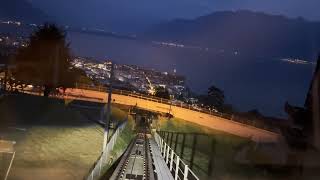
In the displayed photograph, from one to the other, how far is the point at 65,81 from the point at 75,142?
1088 inches

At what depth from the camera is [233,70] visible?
436ft

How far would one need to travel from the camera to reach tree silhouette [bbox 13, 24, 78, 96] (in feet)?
164

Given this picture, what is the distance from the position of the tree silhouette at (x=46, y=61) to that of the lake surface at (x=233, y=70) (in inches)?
127

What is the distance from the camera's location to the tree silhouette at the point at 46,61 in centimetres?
5012

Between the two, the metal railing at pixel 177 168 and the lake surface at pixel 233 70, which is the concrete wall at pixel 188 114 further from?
the metal railing at pixel 177 168

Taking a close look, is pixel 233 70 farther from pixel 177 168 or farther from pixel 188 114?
pixel 177 168

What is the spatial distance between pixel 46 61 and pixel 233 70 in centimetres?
8638

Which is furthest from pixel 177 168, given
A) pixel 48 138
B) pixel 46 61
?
pixel 46 61

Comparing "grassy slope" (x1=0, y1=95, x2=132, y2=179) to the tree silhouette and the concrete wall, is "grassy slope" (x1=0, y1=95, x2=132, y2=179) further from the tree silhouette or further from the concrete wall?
the concrete wall

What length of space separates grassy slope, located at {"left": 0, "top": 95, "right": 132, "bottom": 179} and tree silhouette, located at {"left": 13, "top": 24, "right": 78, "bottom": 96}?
10.1 metres

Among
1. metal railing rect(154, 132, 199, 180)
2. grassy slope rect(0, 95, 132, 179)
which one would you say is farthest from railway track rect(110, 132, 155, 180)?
grassy slope rect(0, 95, 132, 179)

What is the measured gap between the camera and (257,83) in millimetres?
107750

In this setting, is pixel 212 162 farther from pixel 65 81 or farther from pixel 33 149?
pixel 65 81

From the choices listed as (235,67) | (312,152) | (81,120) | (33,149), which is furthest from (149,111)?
(235,67)
